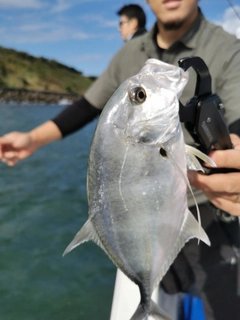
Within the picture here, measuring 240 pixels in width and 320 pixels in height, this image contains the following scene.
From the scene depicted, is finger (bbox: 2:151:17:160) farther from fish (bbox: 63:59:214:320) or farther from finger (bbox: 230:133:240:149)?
finger (bbox: 230:133:240:149)

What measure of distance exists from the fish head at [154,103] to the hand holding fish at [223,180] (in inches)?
14.0

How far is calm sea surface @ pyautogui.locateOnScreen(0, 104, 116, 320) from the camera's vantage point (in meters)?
3.93

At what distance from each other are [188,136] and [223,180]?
68 centimetres

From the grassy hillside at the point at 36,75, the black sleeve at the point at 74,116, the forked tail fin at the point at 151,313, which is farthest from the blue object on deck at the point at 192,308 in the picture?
the grassy hillside at the point at 36,75

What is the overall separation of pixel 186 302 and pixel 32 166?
7866 millimetres

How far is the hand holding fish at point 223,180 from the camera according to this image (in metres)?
1.59

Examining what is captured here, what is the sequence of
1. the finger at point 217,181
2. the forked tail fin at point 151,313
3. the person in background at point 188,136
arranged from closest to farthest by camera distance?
the forked tail fin at point 151,313 < the finger at point 217,181 < the person in background at point 188,136

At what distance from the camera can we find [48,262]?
469cm

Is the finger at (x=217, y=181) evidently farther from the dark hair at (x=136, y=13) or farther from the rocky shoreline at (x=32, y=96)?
the rocky shoreline at (x=32, y=96)

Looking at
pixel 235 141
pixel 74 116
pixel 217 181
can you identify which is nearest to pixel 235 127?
pixel 235 141

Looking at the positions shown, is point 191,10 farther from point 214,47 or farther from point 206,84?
point 206,84

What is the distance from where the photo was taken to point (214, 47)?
221 centimetres

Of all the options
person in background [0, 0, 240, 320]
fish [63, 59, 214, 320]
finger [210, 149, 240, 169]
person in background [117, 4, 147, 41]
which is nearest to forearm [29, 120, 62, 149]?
person in background [0, 0, 240, 320]

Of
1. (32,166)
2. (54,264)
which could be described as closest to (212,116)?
(54,264)
